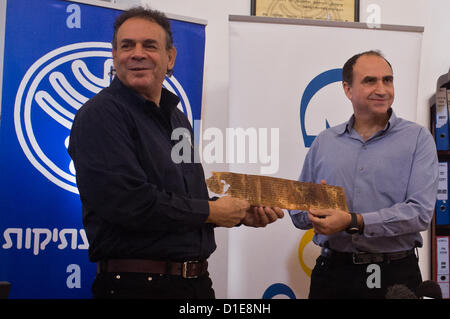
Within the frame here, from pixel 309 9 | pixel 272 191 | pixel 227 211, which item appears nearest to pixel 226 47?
pixel 309 9

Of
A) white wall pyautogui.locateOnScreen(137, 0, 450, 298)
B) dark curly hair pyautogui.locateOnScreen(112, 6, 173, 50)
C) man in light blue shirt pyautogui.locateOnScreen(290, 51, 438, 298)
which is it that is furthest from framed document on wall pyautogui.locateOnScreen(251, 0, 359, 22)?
dark curly hair pyautogui.locateOnScreen(112, 6, 173, 50)

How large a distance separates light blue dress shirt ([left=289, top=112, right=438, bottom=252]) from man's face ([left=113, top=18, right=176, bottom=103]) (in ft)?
2.88

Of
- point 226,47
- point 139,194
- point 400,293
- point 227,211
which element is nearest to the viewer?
point 400,293

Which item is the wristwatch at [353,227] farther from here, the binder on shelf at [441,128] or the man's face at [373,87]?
the binder on shelf at [441,128]

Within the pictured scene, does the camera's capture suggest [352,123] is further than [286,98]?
No

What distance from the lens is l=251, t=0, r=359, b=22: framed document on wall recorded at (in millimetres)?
3109

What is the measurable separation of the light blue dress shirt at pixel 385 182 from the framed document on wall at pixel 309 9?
4.24 feet

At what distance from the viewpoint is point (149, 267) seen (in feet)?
4.81

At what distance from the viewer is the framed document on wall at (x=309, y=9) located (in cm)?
311

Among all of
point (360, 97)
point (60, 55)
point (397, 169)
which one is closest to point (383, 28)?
point (360, 97)

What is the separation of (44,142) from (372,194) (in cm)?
151

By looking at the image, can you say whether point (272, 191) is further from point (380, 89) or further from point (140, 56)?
point (380, 89)

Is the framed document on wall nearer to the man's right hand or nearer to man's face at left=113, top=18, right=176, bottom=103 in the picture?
man's face at left=113, top=18, right=176, bottom=103

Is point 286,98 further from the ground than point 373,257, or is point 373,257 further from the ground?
point 286,98
